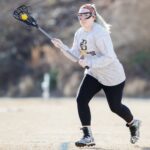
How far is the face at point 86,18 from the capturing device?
397 inches

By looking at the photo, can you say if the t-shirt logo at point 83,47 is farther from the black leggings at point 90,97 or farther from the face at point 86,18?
the black leggings at point 90,97

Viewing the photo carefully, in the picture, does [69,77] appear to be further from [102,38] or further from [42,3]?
[102,38]

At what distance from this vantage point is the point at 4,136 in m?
12.0

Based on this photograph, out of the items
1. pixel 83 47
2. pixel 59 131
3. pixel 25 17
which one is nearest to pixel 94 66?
pixel 83 47

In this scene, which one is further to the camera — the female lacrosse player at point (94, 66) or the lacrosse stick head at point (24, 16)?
the lacrosse stick head at point (24, 16)

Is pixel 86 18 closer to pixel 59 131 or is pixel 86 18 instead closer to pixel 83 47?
pixel 83 47

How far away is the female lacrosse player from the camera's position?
1001cm

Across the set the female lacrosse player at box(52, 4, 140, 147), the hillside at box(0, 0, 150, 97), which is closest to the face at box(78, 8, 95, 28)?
the female lacrosse player at box(52, 4, 140, 147)

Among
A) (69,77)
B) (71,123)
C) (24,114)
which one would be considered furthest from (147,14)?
(71,123)

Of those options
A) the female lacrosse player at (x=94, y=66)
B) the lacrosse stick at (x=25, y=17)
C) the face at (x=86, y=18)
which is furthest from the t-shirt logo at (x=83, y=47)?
the lacrosse stick at (x=25, y=17)

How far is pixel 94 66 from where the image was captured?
32.7ft

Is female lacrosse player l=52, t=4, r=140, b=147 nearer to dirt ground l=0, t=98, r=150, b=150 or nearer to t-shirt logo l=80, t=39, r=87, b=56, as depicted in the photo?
t-shirt logo l=80, t=39, r=87, b=56

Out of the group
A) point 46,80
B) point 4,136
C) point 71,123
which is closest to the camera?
point 4,136

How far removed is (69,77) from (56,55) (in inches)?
74.9
